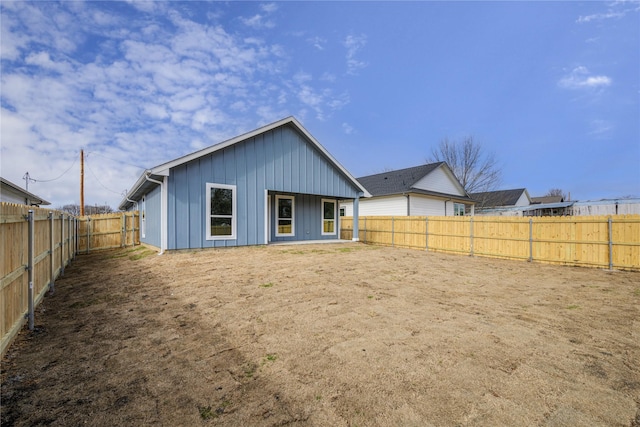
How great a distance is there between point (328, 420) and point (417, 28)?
19.9 m

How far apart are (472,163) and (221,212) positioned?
2742cm

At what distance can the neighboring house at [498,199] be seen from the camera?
30606 millimetres

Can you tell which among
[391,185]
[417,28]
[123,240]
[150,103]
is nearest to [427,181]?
[391,185]

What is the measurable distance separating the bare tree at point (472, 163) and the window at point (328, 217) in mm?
19939

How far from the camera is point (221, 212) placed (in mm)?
10445

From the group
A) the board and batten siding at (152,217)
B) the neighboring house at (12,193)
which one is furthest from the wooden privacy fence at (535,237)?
the neighboring house at (12,193)

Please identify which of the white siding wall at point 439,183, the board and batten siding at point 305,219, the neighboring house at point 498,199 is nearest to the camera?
the board and batten siding at point 305,219

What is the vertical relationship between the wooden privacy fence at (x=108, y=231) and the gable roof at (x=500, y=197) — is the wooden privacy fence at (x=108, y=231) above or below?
below

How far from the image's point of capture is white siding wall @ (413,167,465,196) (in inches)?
815

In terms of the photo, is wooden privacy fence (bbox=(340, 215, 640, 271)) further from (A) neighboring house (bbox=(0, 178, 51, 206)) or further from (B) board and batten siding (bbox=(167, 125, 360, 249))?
(A) neighboring house (bbox=(0, 178, 51, 206))

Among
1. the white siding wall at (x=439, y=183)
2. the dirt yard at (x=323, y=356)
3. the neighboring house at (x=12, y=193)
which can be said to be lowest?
the dirt yard at (x=323, y=356)

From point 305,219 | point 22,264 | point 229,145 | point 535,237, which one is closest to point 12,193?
point 229,145

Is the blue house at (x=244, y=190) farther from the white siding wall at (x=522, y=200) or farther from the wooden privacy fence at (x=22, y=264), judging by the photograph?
the white siding wall at (x=522, y=200)

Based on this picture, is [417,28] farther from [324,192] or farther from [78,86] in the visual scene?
[78,86]
